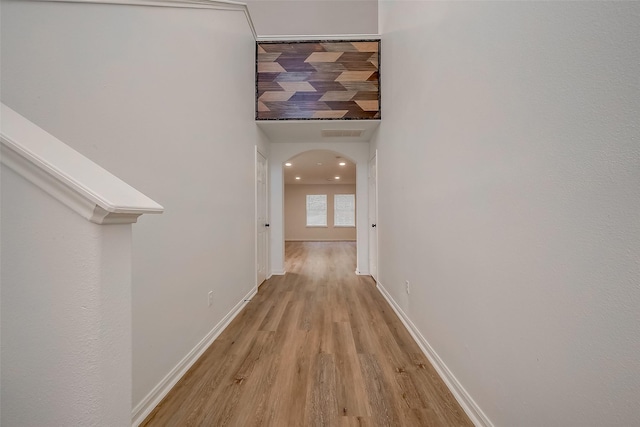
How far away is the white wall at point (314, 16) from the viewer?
4.20 metres

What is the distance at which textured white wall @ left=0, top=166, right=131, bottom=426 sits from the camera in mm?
657

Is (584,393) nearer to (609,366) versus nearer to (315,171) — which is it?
(609,366)

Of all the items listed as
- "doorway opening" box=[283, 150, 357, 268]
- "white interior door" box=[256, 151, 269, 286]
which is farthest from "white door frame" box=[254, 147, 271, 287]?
"doorway opening" box=[283, 150, 357, 268]

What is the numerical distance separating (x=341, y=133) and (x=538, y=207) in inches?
129

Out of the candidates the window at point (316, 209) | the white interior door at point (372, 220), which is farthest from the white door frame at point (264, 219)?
the window at point (316, 209)

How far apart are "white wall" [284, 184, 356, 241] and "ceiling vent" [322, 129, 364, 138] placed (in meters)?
6.50

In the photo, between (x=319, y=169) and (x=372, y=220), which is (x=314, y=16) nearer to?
(x=372, y=220)

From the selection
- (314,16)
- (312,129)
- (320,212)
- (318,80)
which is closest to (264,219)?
(312,129)

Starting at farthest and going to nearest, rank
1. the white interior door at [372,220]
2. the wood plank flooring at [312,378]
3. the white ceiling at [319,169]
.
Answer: the white ceiling at [319,169] → the white interior door at [372,220] → the wood plank flooring at [312,378]

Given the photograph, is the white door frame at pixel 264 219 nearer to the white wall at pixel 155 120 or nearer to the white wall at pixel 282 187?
the white wall at pixel 282 187

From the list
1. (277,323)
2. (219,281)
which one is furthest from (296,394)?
(219,281)

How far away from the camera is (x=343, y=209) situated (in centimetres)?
1065

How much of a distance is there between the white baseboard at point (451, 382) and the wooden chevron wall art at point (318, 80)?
2655mm

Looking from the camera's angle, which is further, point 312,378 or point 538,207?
point 312,378
